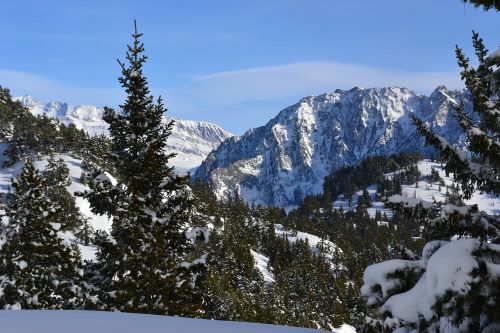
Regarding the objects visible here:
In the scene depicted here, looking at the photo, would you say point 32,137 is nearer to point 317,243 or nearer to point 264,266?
point 264,266

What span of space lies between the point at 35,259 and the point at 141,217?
627 cm

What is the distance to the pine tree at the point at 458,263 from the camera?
196 inches

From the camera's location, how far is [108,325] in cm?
603

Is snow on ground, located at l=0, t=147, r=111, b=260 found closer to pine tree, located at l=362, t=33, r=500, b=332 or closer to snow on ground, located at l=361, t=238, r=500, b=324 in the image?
pine tree, located at l=362, t=33, r=500, b=332

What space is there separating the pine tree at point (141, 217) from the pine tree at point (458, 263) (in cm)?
945

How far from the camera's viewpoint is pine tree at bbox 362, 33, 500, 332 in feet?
16.4

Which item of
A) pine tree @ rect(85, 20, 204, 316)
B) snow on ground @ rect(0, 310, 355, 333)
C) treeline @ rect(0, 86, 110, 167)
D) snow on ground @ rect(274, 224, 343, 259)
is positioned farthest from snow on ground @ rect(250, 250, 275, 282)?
snow on ground @ rect(0, 310, 355, 333)

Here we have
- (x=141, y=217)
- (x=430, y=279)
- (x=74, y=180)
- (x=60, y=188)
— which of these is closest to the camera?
(x=430, y=279)

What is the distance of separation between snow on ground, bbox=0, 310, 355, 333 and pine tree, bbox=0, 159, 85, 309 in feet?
37.1

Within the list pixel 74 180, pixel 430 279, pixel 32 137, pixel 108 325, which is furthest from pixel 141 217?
pixel 32 137

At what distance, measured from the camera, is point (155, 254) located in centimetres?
1457

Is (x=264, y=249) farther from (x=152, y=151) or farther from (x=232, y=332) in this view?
(x=232, y=332)

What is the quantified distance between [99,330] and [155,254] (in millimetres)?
9131

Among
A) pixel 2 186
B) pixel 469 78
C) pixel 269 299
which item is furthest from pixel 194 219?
pixel 469 78
